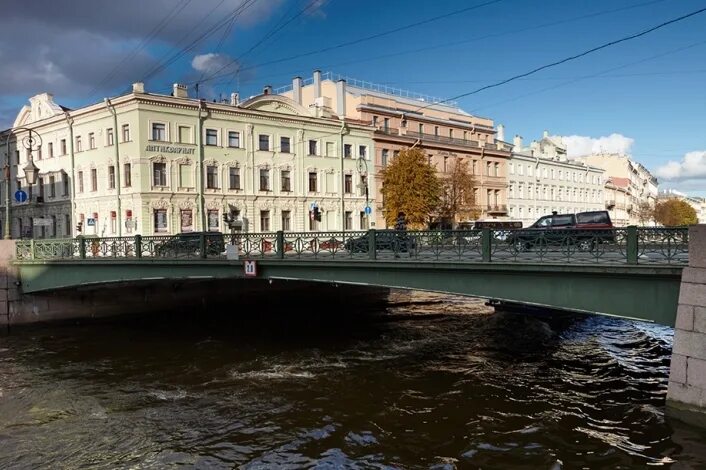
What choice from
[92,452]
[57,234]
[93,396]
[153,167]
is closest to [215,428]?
[92,452]

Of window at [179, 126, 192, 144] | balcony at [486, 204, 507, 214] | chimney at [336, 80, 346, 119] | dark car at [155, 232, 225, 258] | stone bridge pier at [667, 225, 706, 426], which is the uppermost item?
chimney at [336, 80, 346, 119]

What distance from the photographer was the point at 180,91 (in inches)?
1602

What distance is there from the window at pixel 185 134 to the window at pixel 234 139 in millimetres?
3258

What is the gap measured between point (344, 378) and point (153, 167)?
90.7 feet

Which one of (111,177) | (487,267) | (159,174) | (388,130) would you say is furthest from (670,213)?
(487,267)

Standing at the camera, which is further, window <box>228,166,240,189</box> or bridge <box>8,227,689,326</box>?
window <box>228,166,240,189</box>

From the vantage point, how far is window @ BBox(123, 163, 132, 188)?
38.4 m

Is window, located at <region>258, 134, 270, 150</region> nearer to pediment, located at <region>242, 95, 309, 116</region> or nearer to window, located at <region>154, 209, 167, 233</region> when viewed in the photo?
pediment, located at <region>242, 95, 309, 116</region>

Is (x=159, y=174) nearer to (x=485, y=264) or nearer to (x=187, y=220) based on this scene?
(x=187, y=220)

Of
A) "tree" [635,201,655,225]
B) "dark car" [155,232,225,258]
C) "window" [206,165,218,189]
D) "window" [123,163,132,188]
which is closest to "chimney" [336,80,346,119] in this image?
"window" [206,165,218,189]

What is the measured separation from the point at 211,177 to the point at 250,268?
2585 centimetres

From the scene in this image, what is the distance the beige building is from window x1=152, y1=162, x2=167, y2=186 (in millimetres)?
15542

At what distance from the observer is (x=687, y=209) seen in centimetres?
10794

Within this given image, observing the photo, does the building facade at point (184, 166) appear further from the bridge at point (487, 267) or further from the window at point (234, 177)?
the bridge at point (487, 267)
